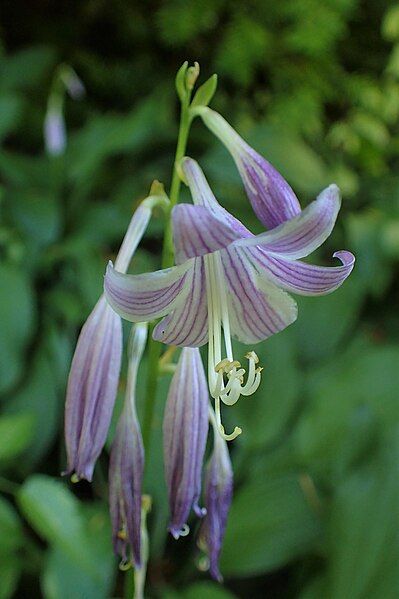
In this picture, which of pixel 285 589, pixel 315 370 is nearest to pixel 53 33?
pixel 315 370

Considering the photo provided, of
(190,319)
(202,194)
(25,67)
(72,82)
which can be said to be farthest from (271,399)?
(25,67)

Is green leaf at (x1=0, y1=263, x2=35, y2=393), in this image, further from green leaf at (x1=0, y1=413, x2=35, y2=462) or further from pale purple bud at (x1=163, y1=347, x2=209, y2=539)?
pale purple bud at (x1=163, y1=347, x2=209, y2=539)

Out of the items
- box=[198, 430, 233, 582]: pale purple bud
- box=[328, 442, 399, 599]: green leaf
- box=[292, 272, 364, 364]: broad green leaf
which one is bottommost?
box=[328, 442, 399, 599]: green leaf

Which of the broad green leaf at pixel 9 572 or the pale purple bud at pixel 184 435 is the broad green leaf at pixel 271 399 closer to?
the broad green leaf at pixel 9 572

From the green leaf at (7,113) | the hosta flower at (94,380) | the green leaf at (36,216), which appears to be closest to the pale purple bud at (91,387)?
Answer: the hosta flower at (94,380)

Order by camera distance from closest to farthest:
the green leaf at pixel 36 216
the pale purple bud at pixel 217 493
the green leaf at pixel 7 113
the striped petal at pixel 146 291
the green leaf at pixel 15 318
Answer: the striped petal at pixel 146 291, the pale purple bud at pixel 217 493, the green leaf at pixel 15 318, the green leaf at pixel 36 216, the green leaf at pixel 7 113

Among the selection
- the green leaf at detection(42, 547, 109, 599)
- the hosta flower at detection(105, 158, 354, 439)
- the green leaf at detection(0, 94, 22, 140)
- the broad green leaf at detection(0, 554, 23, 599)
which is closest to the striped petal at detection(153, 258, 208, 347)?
the hosta flower at detection(105, 158, 354, 439)

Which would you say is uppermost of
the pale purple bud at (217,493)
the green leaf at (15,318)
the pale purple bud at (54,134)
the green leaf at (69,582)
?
the pale purple bud at (54,134)
